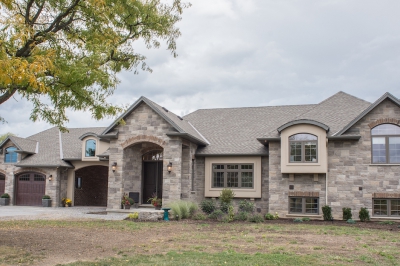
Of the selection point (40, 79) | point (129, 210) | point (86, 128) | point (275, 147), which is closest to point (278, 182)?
point (275, 147)

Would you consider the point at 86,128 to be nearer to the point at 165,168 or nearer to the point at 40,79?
the point at 165,168

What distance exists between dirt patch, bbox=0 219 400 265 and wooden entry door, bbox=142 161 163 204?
22.5 feet

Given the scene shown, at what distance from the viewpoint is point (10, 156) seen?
28250mm

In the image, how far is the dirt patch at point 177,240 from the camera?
32.3ft

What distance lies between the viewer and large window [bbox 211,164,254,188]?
2125cm

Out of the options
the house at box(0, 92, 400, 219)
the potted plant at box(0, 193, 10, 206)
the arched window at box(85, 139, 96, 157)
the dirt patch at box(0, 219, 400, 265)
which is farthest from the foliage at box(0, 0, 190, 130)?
the potted plant at box(0, 193, 10, 206)

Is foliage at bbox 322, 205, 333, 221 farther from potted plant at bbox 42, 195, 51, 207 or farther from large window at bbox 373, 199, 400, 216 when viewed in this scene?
potted plant at bbox 42, 195, 51, 207

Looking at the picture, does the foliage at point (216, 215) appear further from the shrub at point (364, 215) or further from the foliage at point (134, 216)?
the shrub at point (364, 215)

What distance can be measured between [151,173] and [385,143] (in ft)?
39.5

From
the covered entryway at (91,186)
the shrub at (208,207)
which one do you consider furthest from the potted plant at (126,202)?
the covered entryway at (91,186)

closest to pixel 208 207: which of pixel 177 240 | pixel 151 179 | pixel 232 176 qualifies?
pixel 232 176

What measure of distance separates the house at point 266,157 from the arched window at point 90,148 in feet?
0.30

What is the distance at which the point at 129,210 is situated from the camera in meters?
20.1

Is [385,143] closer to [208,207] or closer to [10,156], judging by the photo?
[208,207]
